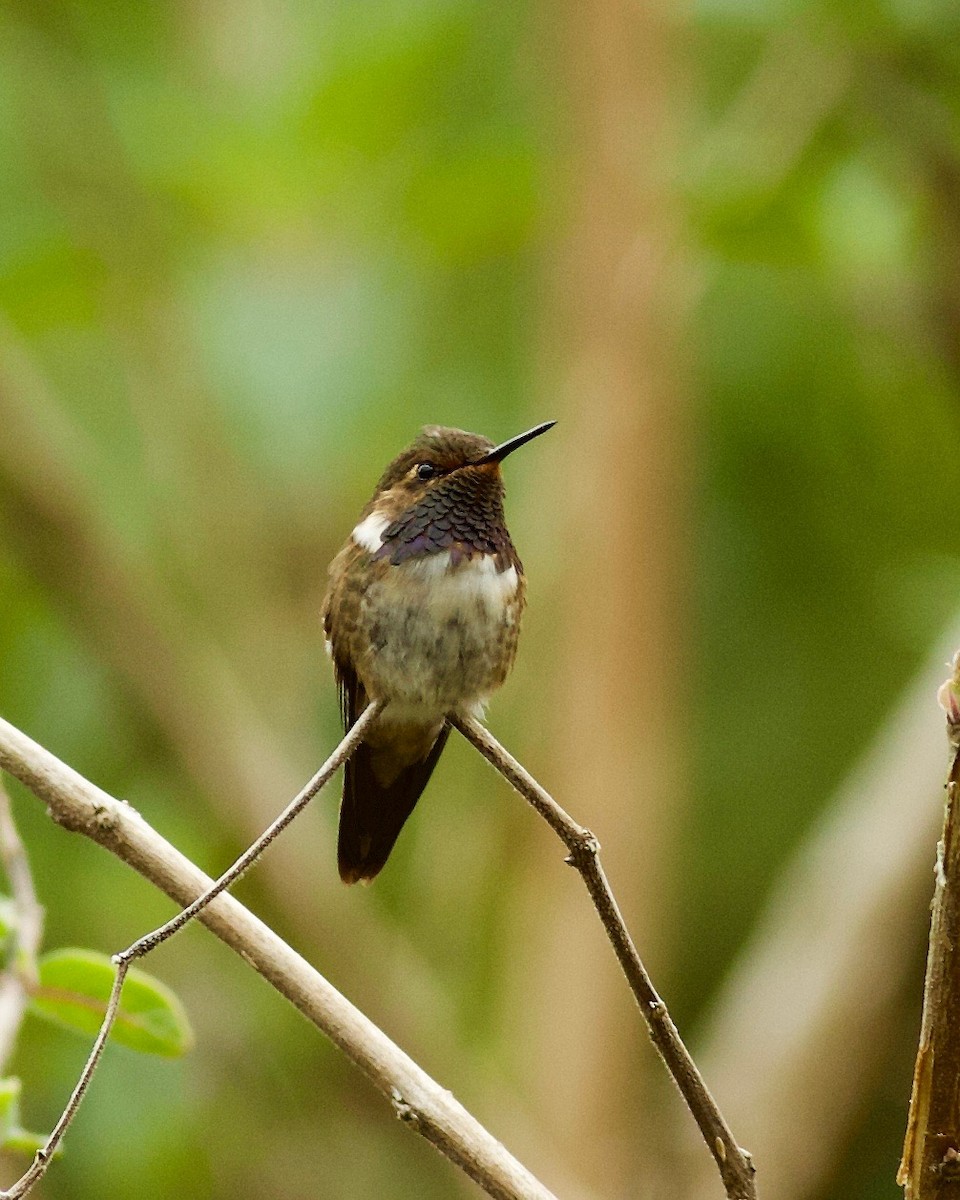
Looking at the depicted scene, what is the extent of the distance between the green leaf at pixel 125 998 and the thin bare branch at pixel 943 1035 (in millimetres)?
609

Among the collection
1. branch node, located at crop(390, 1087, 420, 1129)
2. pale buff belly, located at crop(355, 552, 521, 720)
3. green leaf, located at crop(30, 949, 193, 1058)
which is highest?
pale buff belly, located at crop(355, 552, 521, 720)

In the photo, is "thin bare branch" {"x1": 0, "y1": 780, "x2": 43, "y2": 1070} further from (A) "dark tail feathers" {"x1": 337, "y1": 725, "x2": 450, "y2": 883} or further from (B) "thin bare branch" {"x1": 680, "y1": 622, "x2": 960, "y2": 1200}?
(B) "thin bare branch" {"x1": 680, "y1": 622, "x2": 960, "y2": 1200}

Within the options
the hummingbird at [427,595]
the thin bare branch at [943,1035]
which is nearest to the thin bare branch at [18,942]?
the hummingbird at [427,595]

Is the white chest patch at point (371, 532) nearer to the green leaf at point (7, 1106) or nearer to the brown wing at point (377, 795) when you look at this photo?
the brown wing at point (377, 795)

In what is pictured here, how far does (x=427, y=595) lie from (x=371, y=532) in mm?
109

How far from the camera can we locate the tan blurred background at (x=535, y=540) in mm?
3193

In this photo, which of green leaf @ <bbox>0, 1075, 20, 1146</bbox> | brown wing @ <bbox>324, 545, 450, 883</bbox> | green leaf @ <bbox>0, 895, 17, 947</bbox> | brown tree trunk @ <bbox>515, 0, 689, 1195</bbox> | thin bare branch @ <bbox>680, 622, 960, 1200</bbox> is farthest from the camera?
brown tree trunk @ <bbox>515, 0, 689, 1195</bbox>

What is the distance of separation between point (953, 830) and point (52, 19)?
3.92 m

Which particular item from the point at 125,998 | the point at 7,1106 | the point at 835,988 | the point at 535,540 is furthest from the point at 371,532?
the point at 535,540

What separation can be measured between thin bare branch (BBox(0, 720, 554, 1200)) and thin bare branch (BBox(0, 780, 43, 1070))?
0.70ft

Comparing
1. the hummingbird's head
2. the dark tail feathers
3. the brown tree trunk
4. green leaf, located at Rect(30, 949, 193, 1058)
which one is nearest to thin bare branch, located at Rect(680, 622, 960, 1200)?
the brown tree trunk

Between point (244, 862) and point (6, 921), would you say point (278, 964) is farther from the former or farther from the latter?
point (6, 921)

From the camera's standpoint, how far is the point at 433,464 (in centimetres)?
150

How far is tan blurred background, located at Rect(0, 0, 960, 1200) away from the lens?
319 centimetres
